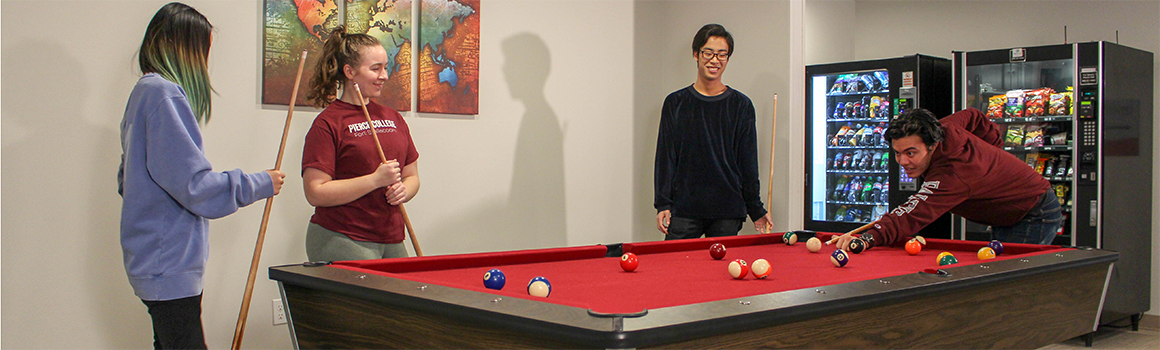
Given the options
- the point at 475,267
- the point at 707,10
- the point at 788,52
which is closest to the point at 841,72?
the point at 788,52

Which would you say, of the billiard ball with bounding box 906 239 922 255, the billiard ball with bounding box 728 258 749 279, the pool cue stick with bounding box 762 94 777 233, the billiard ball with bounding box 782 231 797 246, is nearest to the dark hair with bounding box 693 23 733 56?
the pool cue stick with bounding box 762 94 777 233

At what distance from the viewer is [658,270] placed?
2.27 meters

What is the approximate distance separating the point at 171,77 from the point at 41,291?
1.32m

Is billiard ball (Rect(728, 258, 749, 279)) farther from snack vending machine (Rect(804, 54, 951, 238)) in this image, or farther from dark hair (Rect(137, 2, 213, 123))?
snack vending machine (Rect(804, 54, 951, 238))

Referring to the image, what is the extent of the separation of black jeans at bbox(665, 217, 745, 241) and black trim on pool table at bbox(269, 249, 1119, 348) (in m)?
1.76

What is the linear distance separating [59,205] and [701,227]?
2724 millimetres

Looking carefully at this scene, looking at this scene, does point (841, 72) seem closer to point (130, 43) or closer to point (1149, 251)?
point (1149, 251)

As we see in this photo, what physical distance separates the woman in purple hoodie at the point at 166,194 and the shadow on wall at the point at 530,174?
209cm

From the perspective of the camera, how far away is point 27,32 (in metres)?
2.74

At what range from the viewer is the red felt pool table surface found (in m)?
1.74

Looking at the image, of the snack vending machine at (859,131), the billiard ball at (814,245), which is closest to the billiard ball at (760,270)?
the billiard ball at (814,245)

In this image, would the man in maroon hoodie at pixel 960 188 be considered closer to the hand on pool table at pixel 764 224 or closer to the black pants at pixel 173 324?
the hand on pool table at pixel 764 224

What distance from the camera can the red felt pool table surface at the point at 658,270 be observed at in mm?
1739

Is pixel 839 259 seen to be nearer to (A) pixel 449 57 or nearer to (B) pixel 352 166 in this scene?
(B) pixel 352 166
